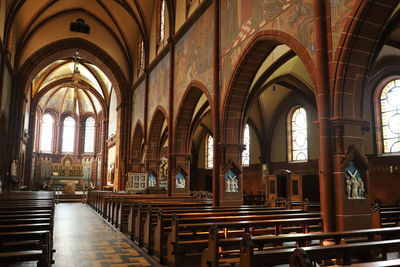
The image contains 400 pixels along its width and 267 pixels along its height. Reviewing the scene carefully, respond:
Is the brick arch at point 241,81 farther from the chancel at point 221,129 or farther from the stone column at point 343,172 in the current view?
the stone column at point 343,172

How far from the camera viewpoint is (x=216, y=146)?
1125cm

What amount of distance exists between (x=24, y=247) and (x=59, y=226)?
770cm

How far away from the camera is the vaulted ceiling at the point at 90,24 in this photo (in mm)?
20281

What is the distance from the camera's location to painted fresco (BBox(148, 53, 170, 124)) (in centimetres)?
1747

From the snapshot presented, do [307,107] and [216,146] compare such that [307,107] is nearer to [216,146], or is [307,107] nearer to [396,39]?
[396,39]

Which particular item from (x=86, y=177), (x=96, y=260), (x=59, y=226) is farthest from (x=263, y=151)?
(x=86, y=177)

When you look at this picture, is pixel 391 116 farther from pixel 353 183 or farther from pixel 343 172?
pixel 343 172

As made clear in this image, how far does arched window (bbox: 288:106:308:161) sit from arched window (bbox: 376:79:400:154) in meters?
4.40

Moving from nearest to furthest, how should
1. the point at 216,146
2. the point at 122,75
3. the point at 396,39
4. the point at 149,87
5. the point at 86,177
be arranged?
the point at 216,146
the point at 396,39
the point at 149,87
the point at 122,75
the point at 86,177

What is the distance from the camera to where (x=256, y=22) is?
32.0 feet

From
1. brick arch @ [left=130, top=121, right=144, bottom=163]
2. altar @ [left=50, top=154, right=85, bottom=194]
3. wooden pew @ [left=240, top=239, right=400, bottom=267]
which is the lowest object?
wooden pew @ [left=240, top=239, right=400, bottom=267]

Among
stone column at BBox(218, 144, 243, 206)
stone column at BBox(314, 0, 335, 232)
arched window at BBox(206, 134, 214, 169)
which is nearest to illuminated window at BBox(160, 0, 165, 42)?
stone column at BBox(218, 144, 243, 206)

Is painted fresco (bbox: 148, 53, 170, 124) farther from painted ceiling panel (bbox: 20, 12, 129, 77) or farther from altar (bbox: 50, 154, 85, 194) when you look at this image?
altar (bbox: 50, 154, 85, 194)

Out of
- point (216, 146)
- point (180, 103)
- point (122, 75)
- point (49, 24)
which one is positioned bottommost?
point (216, 146)
